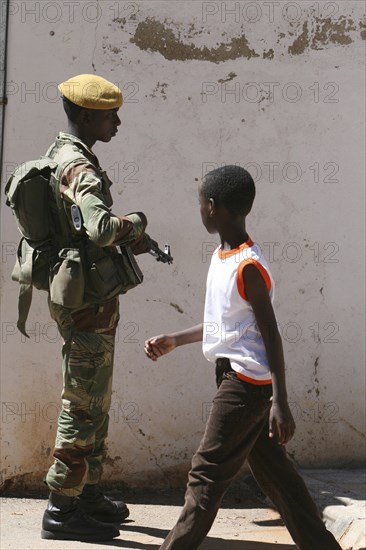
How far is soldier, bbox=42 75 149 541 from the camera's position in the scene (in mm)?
4020

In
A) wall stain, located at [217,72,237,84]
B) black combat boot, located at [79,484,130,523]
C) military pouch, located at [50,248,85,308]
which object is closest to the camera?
military pouch, located at [50,248,85,308]

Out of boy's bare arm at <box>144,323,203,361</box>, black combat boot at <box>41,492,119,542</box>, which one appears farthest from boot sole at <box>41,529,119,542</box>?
boy's bare arm at <box>144,323,203,361</box>

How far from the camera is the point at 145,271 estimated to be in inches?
195

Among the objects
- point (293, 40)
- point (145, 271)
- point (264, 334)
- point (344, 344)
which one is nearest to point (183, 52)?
point (293, 40)

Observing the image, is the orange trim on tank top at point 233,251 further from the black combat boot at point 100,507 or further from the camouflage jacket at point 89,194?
the black combat boot at point 100,507

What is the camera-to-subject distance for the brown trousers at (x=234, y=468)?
3201 millimetres

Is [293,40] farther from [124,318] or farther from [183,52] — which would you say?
[124,318]

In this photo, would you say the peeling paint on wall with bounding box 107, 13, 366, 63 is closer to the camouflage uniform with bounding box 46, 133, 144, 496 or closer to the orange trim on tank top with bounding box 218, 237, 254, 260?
the camouflage uniform with bounding box 46, 133, 144, 496

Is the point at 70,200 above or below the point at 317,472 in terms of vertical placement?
above

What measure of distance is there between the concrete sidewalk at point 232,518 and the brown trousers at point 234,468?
2.59ft

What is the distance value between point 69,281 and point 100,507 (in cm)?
112

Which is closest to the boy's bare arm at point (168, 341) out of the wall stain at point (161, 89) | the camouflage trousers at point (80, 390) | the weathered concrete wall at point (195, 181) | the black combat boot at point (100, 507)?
the camouflage trousers at point (80, 390)

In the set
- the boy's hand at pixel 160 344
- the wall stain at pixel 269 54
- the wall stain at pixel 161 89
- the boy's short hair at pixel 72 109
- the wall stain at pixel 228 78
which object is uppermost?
the wall stain at pixel 269 54

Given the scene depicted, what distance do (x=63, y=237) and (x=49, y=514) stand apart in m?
1.22
